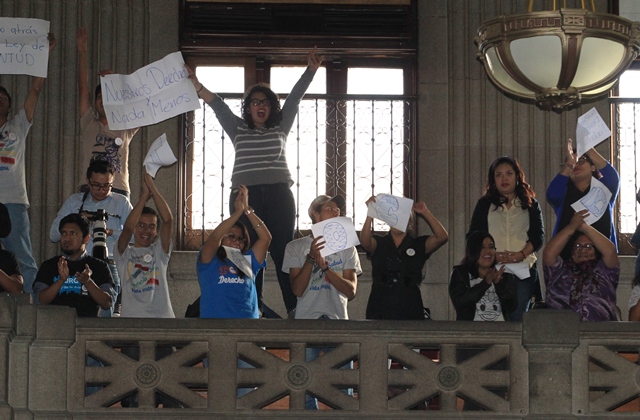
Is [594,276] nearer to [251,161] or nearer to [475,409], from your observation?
[475,409]

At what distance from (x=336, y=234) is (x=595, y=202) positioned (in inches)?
82.5

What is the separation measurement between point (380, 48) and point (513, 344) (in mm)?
5029

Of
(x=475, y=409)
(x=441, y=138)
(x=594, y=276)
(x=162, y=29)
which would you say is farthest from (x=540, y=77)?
→ (x=162, y=29)

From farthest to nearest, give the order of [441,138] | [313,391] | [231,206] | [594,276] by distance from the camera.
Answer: [441,138] → [231,206] → [594,276] → [313,391]

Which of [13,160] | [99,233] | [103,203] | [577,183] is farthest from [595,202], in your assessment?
[13,160]

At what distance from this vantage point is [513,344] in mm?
9977

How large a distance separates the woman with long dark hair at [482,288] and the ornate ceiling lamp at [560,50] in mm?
1255

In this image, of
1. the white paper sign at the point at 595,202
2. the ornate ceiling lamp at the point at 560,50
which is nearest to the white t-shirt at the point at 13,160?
the ornate ceiling lamp at the point at 560,50

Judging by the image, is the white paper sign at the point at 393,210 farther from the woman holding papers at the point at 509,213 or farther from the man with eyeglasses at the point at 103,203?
the man with eyeglasses at the point at 103,203

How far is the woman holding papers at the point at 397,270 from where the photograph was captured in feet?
36.0

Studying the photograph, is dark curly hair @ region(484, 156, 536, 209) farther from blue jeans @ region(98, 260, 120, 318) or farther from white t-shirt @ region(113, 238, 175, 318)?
blue jeans @ region(98, 260, 120, 318)

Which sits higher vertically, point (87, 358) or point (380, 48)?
point (380, 48)

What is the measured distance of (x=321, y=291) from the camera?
1092 centimetres

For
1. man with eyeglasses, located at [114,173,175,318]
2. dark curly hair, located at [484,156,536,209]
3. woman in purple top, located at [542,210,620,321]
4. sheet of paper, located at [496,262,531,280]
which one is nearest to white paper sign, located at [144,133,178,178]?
man with eyeglasses, located at [114,173,175,318]
